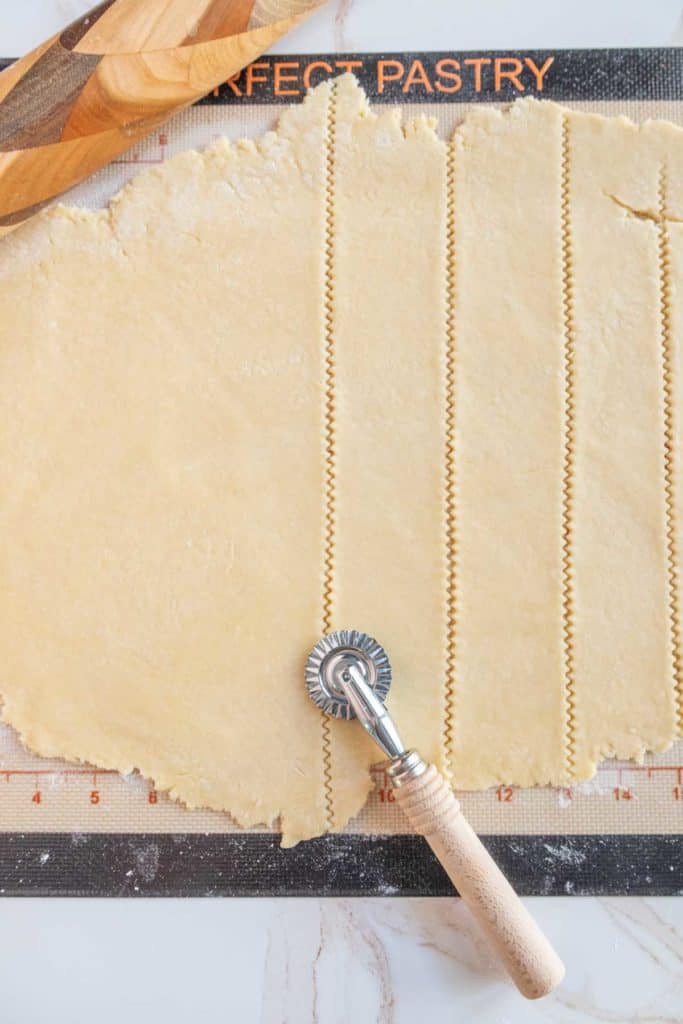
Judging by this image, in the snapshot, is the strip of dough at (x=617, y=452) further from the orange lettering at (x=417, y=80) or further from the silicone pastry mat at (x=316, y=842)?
the orange lettering at (x=417, y=80)

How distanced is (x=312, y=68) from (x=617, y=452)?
631 mm

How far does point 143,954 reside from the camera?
3.68ft

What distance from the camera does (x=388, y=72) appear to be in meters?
1.21

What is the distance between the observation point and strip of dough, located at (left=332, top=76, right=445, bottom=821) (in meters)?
1.12

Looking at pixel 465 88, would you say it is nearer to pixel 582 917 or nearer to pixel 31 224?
pixel 31 224

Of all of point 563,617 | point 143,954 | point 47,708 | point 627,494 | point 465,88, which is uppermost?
point 465,88

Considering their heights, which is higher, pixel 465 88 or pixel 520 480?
pixel 465 88

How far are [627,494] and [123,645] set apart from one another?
64 centimetres

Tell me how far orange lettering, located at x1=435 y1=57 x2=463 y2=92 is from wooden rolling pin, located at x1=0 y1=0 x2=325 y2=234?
0.72 feet

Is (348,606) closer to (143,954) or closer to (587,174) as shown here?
(143,954)

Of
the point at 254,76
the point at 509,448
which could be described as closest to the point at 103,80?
the point at 254,76

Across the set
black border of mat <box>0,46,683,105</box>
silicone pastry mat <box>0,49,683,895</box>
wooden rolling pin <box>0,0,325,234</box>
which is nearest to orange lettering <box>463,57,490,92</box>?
black border of mat <box>0,46,683,105</box>

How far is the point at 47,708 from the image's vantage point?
1.14 meters

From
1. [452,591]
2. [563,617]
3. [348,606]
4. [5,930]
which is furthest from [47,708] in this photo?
[563,617]
